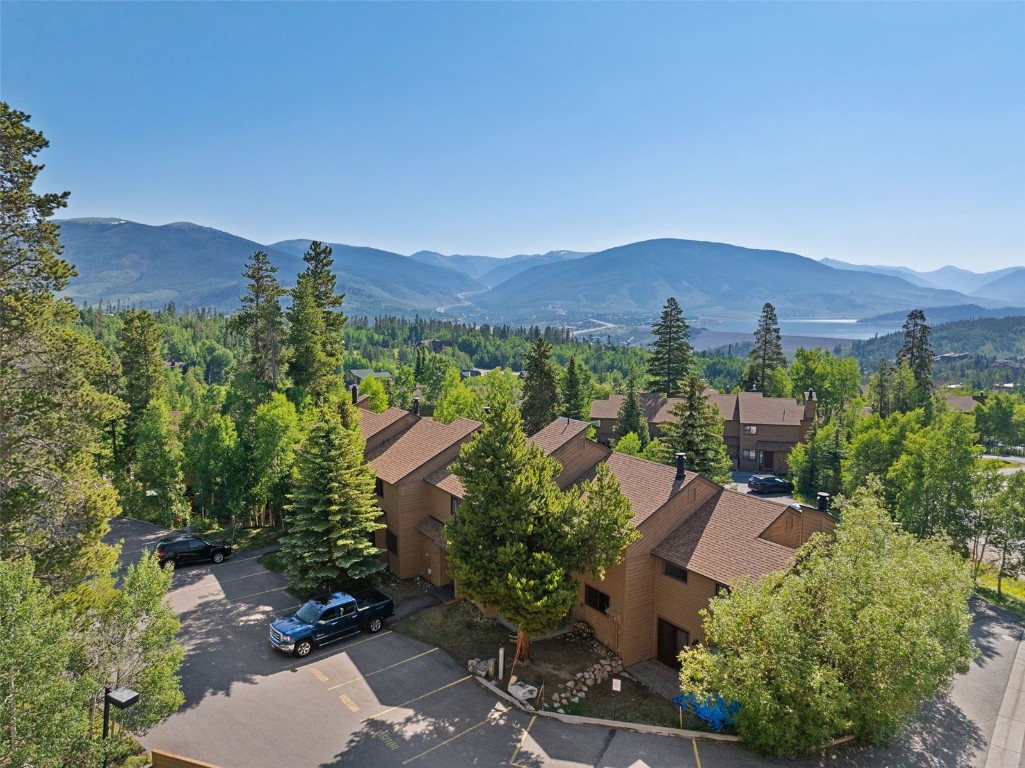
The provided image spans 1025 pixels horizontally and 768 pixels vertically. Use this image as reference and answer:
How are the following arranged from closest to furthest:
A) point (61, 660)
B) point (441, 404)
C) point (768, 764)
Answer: point (61, 660) → point (768, 764) → point (441, 404)

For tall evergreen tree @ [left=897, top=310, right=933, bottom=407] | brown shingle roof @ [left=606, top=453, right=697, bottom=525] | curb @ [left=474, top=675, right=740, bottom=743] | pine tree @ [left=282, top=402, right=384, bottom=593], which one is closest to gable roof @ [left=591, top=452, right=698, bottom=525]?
brown shingle roof @ [left=606, top=453, right=697, bottom=525]

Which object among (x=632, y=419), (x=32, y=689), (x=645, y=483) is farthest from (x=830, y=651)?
(x=632, y=419)

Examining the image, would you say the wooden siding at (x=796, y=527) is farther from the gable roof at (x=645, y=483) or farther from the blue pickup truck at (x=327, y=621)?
the blue pickup truck at (x=327, y=621)

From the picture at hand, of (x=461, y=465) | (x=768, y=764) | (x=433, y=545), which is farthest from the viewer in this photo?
(x=433, y=545)

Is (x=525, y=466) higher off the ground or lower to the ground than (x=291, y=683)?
higher

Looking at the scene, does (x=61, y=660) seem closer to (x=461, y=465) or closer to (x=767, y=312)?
(x=461, y=465)

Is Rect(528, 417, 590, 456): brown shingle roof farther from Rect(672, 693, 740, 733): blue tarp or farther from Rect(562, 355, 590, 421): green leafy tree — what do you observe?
Rect(562, 355, 590, 421): green leafy tree

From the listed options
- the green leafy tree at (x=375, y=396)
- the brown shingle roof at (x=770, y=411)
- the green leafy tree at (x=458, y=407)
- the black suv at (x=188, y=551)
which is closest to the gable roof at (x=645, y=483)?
the black suv at (x=188, y=551)

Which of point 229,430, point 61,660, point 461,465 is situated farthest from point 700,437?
point 61,660
